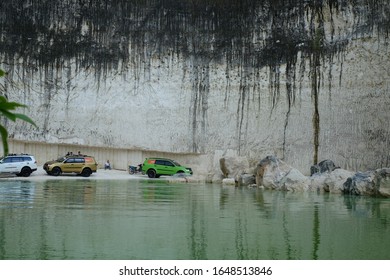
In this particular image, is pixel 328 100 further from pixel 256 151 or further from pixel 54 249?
pixel 54 249

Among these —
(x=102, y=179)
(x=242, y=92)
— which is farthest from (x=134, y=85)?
(x=102, y=179)

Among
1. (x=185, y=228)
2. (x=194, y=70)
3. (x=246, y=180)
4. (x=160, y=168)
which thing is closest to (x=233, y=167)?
(x=246, y=180)

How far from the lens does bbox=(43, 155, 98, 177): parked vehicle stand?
24.5 meters

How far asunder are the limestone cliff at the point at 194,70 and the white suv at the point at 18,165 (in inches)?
271

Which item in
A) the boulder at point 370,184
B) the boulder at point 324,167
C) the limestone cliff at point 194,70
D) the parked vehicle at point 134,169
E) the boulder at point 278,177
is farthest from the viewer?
the limestone cliff at point 194,70

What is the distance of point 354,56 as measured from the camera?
30.8 m

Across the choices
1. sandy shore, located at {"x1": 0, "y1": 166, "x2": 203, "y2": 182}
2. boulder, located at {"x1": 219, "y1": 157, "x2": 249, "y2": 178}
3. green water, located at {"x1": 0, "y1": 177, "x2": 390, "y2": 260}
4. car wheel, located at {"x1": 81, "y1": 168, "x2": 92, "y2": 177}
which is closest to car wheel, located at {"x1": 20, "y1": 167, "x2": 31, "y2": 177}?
sandy shore, located at {"x1": 0, "y1": 166, "x2": 203, "y2": 182}

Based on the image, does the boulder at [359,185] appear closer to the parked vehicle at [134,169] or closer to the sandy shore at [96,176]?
the sandy shore at [96,176]

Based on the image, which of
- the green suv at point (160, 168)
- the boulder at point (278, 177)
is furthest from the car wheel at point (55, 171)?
the boulder at point (278, 177)

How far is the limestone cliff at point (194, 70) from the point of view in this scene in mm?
30797

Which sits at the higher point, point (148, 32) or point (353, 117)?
point (148, 32)

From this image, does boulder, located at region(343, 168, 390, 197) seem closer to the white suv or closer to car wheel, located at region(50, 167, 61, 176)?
car wheel, located at region(50, 167, 61, 176)
